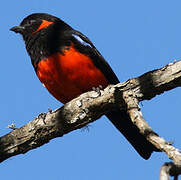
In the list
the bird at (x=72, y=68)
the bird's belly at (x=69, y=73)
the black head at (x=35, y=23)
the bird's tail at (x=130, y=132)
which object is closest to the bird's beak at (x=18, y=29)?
the black head at (x=35, y=23)

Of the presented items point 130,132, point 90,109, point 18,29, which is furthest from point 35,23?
point 90,109

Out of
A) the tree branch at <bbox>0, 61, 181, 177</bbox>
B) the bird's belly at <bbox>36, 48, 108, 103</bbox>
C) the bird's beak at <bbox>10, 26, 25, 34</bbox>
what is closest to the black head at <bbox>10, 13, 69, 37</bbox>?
the bird's beak at <bbox>10, 26, 25, 34</bbox>

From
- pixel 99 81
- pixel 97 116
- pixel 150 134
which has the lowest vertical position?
pixel 150 134

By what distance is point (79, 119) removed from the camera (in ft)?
15.6

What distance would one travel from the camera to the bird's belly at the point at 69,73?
5.63m

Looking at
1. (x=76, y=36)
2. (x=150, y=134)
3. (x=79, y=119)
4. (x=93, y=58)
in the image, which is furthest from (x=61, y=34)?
(x=150, y=134)

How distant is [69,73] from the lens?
18.5ft

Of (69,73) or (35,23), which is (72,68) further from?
(35,23)

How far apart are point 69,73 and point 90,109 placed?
114cm

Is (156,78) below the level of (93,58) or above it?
below

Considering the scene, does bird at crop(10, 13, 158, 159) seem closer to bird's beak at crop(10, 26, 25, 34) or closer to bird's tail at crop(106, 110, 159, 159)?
bird's tail at crop(106, 110, 159, 159)

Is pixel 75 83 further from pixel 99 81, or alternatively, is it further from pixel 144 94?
pixel 144 94

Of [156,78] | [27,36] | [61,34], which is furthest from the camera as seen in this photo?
[27,36]

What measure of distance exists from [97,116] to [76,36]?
189 centimetres
